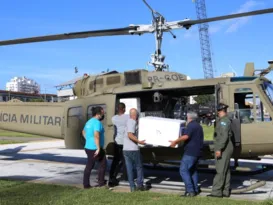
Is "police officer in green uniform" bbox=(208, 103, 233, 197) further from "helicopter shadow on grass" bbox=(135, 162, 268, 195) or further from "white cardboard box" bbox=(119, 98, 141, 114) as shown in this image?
"white cardboard box" bbox=(119, 98, 141, 114)

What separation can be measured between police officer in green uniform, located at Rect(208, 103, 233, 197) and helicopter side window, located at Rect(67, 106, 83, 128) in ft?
13.4

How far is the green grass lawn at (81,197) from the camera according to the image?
22.4ft

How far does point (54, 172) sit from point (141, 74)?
3997 millimetres

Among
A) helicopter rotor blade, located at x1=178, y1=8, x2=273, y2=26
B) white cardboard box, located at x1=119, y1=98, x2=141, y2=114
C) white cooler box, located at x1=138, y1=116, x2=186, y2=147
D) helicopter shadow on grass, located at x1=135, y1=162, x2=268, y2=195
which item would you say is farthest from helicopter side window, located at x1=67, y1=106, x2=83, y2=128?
helicopter rotor blade, located at x1=178, y1=8, x2=273, y2=26

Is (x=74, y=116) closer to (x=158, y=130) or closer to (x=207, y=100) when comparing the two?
(x=158, y=130)

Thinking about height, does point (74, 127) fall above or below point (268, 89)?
below

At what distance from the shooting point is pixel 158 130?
8.19 metres

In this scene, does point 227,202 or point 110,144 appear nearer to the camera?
point 227,202

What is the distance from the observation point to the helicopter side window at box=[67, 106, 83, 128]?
10.3 m

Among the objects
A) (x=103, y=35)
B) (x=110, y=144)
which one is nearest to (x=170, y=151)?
(x=110, y=144)

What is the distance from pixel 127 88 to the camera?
9.54 metres

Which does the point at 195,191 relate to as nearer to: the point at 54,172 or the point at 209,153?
the point at 209,153

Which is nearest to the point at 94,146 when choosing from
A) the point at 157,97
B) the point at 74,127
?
the point at 157,97

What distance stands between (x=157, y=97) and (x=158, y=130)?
1.37 metres
